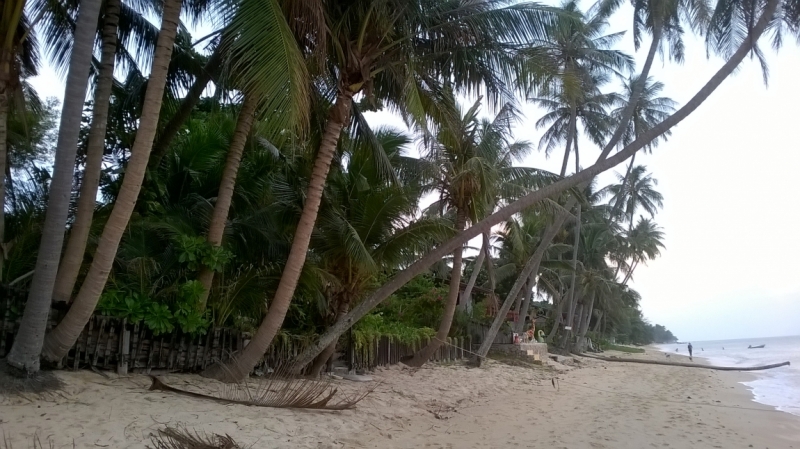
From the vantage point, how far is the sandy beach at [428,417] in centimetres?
498

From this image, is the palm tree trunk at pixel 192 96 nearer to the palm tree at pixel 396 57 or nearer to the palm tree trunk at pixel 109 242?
the palm tree at pixel 396 57

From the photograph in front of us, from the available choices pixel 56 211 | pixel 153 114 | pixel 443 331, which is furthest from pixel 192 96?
pixel 443 331

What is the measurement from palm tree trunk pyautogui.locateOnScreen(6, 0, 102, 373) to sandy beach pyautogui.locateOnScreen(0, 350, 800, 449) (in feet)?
1.84

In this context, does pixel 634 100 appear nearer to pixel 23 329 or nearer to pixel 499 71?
pixel 499 71

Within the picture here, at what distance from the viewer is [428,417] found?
8070 millimetres

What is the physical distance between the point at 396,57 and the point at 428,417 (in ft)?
18.6

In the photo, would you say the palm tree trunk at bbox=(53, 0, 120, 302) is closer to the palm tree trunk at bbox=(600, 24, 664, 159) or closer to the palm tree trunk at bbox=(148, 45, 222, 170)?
the palm tree trunk at bbox=(148, 45, 222, 170)

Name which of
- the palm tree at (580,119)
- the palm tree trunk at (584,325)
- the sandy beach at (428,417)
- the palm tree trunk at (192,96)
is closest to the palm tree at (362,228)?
the sandy beach at (428,417)

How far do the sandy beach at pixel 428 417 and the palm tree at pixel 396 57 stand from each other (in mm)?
1717

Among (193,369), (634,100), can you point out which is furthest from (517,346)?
(193,369)

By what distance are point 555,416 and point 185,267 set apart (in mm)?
6541

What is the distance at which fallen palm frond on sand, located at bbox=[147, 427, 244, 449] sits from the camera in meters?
4.38

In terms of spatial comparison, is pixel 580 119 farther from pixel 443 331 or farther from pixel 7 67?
pixel 7 67

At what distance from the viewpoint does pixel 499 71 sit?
893 cm
